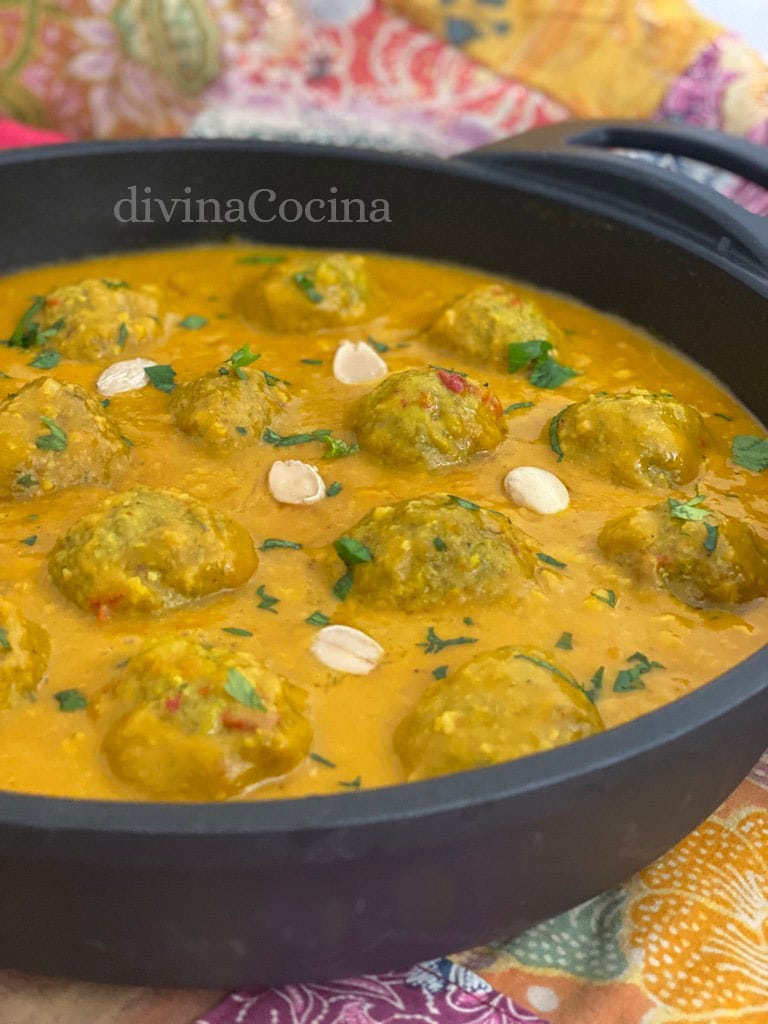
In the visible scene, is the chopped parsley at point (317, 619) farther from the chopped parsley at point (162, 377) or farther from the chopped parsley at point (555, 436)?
the chopped parsley at point (162, 377)

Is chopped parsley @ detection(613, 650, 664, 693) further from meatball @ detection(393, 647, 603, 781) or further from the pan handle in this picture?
the pan handle

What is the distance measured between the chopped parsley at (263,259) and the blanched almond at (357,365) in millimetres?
789

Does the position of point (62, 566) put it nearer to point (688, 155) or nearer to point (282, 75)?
point (688, 155)

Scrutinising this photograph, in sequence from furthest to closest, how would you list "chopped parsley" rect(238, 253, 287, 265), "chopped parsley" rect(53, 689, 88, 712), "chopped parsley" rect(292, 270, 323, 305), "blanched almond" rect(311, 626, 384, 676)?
"chopped parsley" rect(238, 253, 287, 265) < "chopped parsley" rect(292, 270, 323, 305) < "blanched almond" rect(311, 626, 384, 676) < "chopped parsley" rect(53, 689, 88, 712)

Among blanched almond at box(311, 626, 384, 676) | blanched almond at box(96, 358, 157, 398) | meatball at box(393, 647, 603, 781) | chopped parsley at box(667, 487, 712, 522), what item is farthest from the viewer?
blanched almond at box(96, 358, 157, 398)

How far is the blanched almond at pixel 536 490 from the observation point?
294cm

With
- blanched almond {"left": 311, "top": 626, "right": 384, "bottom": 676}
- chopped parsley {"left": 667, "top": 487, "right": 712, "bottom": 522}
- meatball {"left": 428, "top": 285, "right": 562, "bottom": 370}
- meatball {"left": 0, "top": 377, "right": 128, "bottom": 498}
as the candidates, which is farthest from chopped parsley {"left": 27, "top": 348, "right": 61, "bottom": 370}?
chopped parsley {"left": 667, "top": 487, "right": 712, "bottom": 522}

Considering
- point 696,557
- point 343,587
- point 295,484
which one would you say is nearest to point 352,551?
point 343,587

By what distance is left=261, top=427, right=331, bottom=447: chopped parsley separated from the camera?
3.14 metres

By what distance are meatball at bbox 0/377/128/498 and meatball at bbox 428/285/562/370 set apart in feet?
3.55

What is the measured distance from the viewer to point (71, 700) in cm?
236

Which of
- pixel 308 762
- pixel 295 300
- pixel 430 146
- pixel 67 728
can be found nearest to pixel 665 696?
pixel 308 762

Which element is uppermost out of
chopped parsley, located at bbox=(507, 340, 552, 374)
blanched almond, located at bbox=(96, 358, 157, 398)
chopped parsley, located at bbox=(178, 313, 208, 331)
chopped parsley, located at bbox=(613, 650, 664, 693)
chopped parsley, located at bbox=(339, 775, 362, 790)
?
chopped parsley, located at bbox=(613, 650, 664, 693)

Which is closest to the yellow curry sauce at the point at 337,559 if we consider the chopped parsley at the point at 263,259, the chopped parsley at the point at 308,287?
the chopped parsley at the point at 308,287
